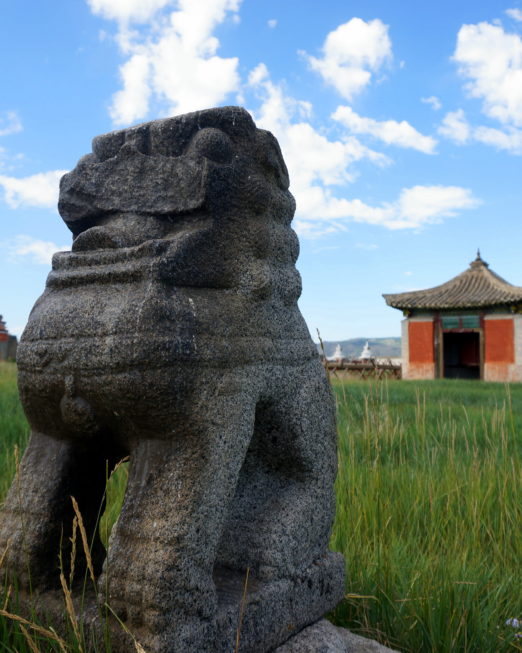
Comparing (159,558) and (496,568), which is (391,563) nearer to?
(496,568)

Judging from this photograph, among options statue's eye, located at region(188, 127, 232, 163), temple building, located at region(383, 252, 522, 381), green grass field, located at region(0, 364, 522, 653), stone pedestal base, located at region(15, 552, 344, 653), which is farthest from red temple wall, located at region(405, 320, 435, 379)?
statue's eye, located at region(188, 127, 232, 163)

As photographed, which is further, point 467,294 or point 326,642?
point 467,294

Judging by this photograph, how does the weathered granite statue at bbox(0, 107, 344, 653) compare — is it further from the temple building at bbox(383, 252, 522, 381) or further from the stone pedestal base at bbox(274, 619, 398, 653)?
the temple building at bbox(383, 252, 522, 381)

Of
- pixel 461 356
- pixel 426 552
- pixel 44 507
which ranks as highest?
pixel 461 356

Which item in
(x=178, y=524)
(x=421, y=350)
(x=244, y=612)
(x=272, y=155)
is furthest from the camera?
(x=421, y=350)

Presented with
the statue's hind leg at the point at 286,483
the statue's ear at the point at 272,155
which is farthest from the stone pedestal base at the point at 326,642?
the statue's ear at the point at 272,155

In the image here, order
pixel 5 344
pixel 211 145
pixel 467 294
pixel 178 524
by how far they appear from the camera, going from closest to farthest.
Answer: pixel 178 524, pixel 211 145, pixel 5 344, pixel 467 294

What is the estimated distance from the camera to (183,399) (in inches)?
58.6

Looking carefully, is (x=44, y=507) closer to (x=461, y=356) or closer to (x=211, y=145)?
(x=211, y=145)

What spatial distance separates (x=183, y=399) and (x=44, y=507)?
1.71ft

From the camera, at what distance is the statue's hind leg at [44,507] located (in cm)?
165

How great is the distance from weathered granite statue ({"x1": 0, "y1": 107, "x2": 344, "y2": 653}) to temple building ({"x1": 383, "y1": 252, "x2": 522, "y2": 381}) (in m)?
15.4

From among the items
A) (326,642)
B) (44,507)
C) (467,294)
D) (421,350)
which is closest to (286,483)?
(326,642)

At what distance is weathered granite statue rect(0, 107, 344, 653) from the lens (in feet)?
4.81
